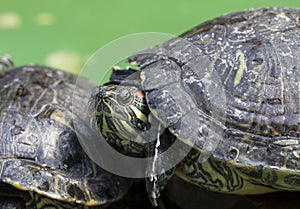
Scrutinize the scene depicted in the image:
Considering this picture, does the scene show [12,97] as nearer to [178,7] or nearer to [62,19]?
[62,19]

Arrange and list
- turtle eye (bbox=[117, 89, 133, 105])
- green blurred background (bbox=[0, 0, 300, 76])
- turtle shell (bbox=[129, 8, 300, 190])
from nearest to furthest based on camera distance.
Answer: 1. turtle shell (bbox=[129, 8, 300, 190])
2. turtle eye (bbox=[117, 89, 133, 105])
3. green blurred background (bbox=[0, 0, 300, 76])

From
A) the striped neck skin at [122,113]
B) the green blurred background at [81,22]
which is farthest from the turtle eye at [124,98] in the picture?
the green blurred background at [81,22]

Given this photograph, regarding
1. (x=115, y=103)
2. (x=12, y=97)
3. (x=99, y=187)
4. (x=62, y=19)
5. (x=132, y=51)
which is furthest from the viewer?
(x=62, y=19)

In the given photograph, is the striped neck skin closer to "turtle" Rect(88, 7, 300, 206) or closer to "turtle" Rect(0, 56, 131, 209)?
"turtle" Rect(88, 7, 300, 206)

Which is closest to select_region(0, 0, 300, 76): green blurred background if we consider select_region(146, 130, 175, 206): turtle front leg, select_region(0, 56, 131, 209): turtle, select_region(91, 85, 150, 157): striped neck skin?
select_region(0, 56, 131, 209): turtle

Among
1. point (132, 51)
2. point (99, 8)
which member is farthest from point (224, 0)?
point (132, 51)

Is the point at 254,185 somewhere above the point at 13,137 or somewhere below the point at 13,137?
below

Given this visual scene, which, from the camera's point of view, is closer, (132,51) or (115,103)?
(115,103)

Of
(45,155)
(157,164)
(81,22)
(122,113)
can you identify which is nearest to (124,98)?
(122,113)
